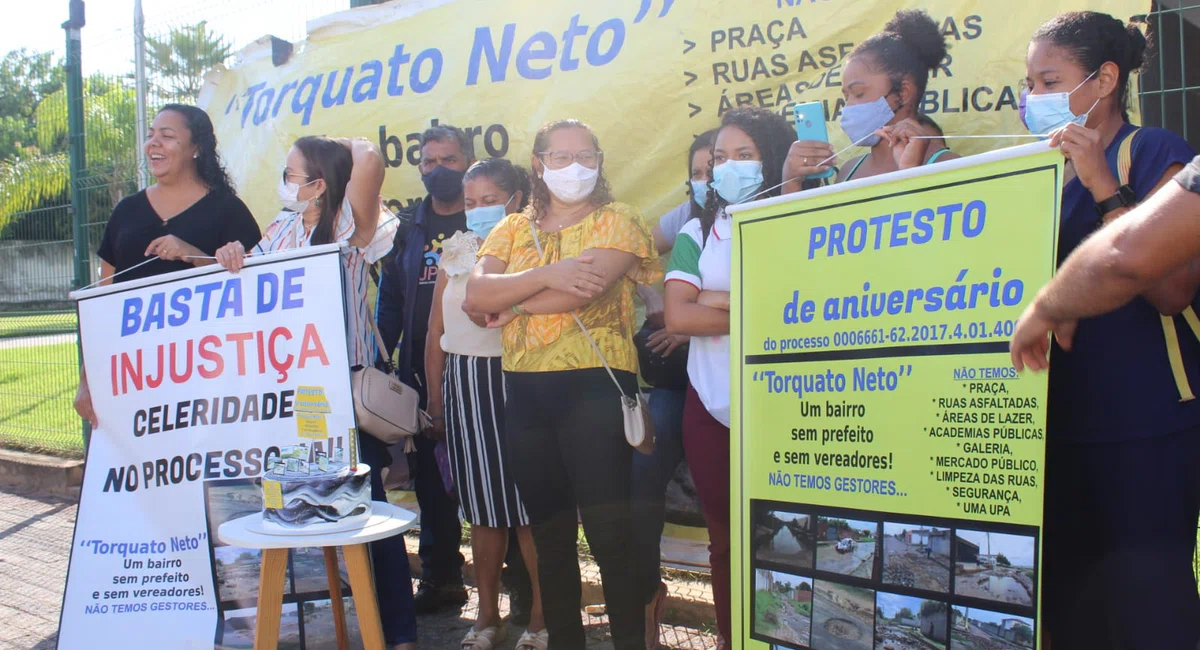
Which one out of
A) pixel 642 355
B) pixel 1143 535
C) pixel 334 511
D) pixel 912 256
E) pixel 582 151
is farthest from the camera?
pixel 642 355

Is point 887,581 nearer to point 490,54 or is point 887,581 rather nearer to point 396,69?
point 490,54

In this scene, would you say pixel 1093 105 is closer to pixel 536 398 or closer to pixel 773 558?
pixel 773 558

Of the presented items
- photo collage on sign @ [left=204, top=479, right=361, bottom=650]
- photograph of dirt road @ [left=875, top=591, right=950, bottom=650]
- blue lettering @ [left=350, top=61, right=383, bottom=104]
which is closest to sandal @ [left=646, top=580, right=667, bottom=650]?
photo collage on sign @ [left=204, top=479, right=361, bottom=650]

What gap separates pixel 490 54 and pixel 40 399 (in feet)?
15.5

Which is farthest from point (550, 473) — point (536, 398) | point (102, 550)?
point (102, 550)

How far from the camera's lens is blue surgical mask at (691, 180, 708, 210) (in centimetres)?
340

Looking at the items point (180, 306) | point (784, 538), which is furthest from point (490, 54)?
point (784, 538)

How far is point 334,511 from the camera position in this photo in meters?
2.88

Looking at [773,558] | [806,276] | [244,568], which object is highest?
[806,276]

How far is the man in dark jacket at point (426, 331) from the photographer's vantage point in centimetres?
443

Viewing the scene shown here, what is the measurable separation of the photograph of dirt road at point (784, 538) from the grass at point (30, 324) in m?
5.20

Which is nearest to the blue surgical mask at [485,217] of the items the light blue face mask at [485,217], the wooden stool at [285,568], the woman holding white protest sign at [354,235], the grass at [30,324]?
the light blue face mask at [485,217]

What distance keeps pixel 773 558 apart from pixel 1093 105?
141cm

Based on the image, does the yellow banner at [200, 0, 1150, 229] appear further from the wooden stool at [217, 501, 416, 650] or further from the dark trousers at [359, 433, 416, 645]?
the wooden stool at [217, 501, 416, 650]
